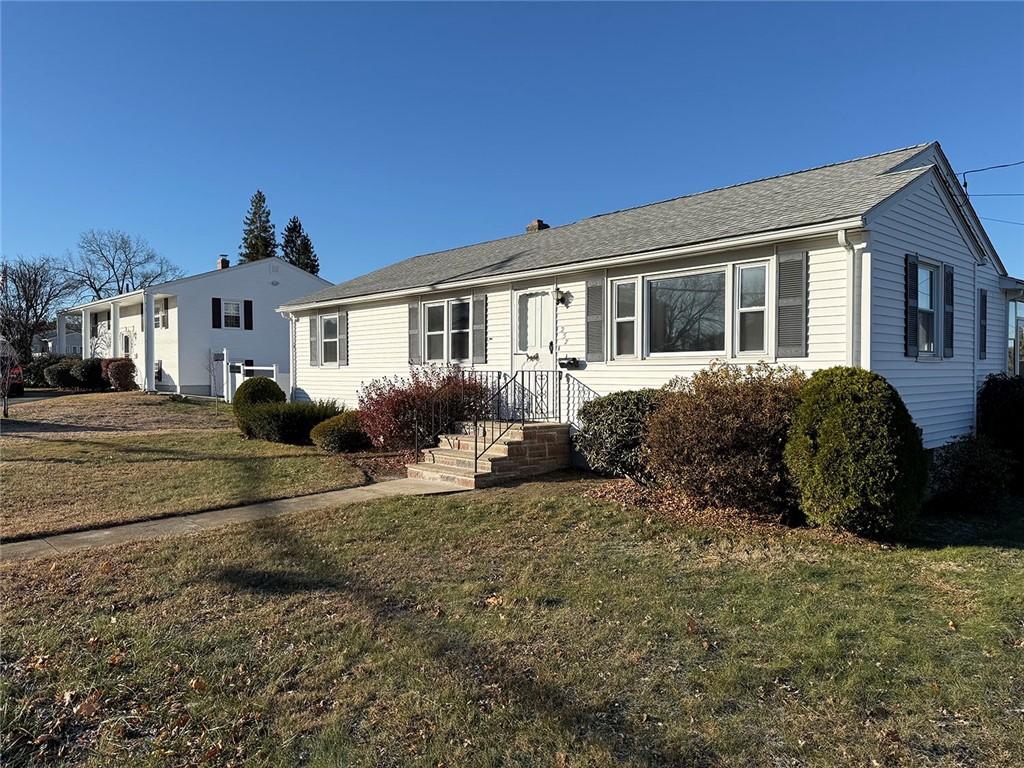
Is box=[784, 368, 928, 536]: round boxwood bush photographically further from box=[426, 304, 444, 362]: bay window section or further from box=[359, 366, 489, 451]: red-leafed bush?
box=[426, 304, 444, 362]: bay window section

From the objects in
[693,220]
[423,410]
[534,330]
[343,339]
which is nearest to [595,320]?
[534,330]

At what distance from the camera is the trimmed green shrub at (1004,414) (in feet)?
33.3

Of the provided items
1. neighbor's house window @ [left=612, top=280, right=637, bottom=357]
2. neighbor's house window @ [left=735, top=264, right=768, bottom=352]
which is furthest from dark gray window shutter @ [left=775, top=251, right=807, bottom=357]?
neighbor's house window @ [left=612, top=280, right=637, bottom=357]

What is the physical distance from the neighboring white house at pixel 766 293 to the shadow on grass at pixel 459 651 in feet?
19.0

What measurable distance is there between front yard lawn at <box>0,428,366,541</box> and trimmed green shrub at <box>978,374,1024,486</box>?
9.69 meters

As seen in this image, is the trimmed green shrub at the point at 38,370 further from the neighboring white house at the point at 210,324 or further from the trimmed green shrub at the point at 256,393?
the trimmed green shrub at the point at 256,393

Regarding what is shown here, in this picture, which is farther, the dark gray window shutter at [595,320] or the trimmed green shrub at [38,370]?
the trimmed green shrub at [38,370]

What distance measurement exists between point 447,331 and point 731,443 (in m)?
7.62

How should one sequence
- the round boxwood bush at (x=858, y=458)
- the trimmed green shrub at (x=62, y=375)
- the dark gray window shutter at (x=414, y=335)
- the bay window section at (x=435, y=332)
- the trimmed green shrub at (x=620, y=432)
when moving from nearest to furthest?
the round boxwood bush at (x=858, y=458), the trimmed green shrub at (x=620, y=432), the bay window section at (x=435, y=332), the dark gray window shutter at (x=414, y=335), the trimmed green shrub at (x=62, y=375)

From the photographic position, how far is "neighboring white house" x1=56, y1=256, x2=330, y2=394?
89.2 feet

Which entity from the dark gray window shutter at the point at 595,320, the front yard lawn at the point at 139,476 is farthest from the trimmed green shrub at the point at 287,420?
the dark gray window shutter at the point at 595,320

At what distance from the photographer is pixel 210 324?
27.9 meters

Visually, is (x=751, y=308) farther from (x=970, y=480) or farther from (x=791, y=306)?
(x=970, y=480)

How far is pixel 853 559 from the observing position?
582cm
